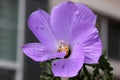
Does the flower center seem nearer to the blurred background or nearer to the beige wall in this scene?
the blurred background

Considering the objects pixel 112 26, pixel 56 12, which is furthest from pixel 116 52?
pixel 56 12

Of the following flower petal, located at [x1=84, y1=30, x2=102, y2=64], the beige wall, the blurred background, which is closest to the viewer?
flower petal, located at [x1=84, y1=30, x2=102, y2=64]

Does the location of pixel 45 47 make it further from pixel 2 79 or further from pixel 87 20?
pixel 2 79

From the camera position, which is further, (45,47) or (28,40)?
(28,40)

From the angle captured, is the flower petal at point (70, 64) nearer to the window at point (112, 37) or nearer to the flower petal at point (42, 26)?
the flower petal at point (42, 26)

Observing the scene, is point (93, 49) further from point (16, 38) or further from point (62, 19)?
point (16, 38)

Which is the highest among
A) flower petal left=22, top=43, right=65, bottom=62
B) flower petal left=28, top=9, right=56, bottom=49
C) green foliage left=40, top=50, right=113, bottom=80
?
flower petal left=28, top=9, right=56, bottom=49

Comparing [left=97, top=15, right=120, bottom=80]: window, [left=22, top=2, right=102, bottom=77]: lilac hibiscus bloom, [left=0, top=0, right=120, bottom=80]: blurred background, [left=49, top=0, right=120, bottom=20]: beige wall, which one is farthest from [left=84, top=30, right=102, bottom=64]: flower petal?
[left=97, top=15, right=120, bottom=80]: window
